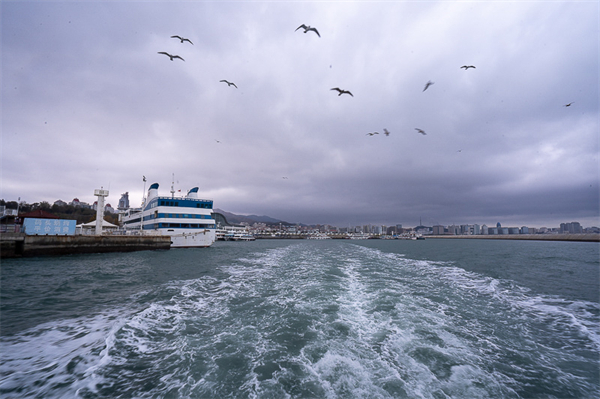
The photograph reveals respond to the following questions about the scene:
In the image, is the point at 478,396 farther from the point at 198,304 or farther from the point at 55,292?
the point at 55,292

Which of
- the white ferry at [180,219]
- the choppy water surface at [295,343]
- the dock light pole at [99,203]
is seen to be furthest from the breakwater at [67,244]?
the choppy water surface at [295,343]

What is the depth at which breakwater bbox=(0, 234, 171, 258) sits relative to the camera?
2302 cm

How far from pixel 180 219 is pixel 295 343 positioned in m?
38.9

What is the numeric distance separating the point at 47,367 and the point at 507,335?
11748 mm

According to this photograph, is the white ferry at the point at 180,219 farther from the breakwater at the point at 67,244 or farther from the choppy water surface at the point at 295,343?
the choppy water surface at the point at 295,343

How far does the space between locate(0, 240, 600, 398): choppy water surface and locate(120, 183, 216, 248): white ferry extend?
27.7 metres

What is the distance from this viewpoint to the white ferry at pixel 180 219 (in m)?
38.3

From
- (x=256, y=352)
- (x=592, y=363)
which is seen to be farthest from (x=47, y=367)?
(x=592, y=363)

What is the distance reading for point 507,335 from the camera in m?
7.00

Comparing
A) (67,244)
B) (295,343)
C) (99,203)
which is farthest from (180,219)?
(295,343)

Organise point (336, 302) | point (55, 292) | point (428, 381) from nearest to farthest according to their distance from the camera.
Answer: point (428, 381) → point (336, 302) → point (55, 292)

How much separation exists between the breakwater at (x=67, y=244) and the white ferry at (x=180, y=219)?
13.7ft

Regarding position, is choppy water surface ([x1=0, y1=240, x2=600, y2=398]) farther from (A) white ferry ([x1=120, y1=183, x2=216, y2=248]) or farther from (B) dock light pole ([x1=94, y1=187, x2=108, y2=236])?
(A) white ferry ([x1=120, y1=183, x2=216, y2=248])

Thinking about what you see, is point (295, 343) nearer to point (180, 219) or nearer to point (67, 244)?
point (67, 244)
